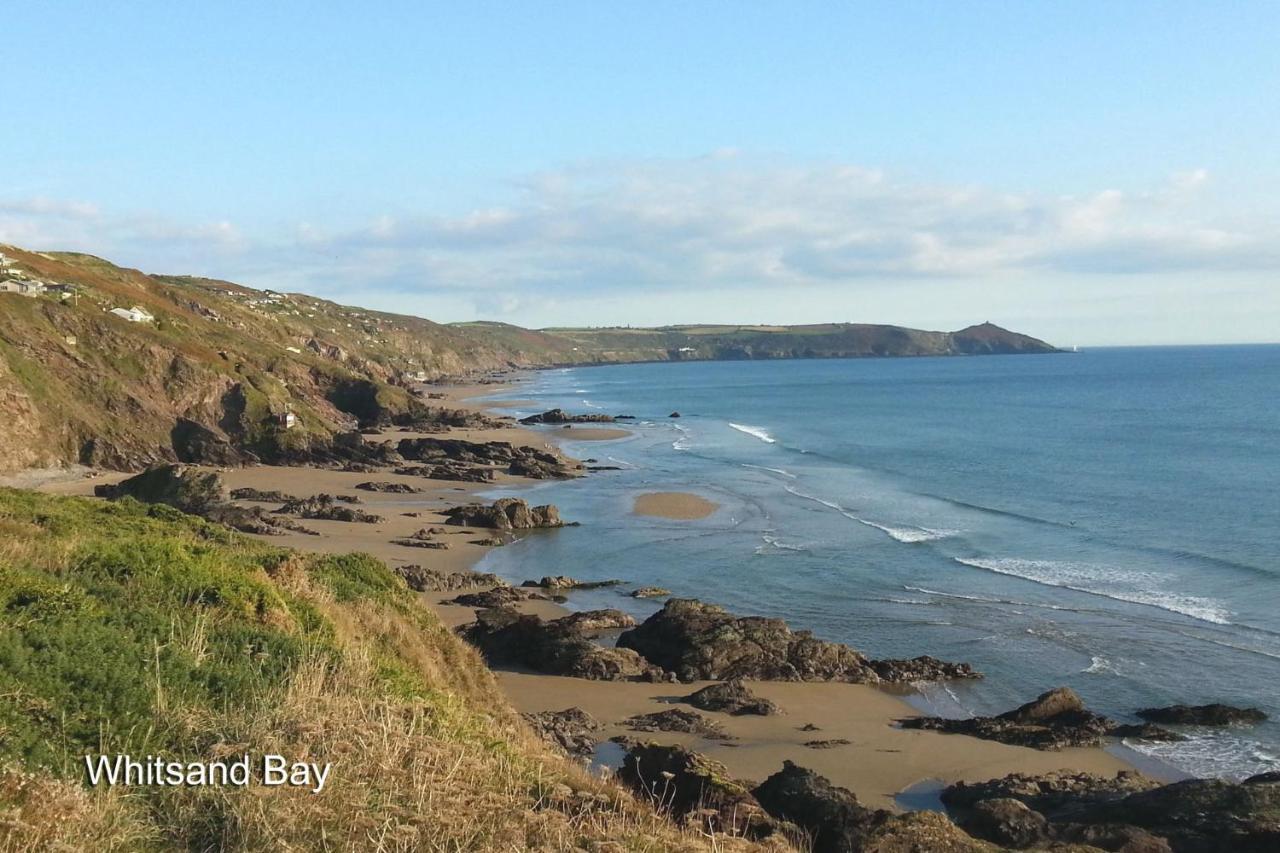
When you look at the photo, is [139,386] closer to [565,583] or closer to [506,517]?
[506,517]

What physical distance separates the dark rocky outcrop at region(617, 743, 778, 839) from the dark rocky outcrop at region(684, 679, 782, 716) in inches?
275

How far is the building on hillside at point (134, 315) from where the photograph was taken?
228 feet

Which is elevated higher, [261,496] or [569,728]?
[569,728]

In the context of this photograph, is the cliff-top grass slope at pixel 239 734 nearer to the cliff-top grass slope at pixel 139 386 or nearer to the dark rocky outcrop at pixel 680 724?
the dark rocky outcrop at pixel 680 724

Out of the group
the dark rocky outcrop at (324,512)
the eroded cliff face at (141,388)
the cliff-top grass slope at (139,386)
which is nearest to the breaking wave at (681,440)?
the cliff-top grass slope at (139,386)

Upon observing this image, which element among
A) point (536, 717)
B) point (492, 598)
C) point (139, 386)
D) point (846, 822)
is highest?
→ point (139, 386)

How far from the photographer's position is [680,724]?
21.3m

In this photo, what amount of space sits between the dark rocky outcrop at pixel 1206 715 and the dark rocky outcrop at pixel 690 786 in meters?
12.2

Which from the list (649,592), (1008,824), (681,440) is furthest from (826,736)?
(681,440)

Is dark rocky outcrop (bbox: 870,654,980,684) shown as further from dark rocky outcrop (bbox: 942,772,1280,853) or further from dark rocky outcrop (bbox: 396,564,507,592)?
dark rocky outcrop (bbox: 396,564,507,592)

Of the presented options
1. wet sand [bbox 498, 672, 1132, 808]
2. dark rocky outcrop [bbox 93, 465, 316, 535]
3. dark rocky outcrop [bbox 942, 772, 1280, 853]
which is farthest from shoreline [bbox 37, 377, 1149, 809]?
dark rocky outcrop [bbox 93, 465, 316, 535]

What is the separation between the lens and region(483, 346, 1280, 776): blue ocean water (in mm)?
26047

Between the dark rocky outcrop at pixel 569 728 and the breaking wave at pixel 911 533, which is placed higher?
the breaking wave at pixel 911 533

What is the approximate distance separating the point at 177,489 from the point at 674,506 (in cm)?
2350
